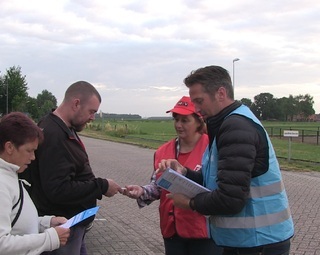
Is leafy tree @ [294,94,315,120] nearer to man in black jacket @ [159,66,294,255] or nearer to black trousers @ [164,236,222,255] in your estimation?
black trousers @ [164,236,222,255]

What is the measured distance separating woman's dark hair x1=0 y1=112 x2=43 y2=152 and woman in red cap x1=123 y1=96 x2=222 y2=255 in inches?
50.2

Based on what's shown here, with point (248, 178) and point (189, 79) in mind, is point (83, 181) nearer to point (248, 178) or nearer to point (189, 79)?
point (189, 79)

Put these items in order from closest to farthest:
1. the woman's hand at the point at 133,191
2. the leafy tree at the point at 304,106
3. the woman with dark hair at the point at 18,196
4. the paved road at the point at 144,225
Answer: the woman with dark hair at the point at 18,196
the woman's hand at the point at 133,191
the paved road at the point at 144,225
the leafy tree at the point at 304,106

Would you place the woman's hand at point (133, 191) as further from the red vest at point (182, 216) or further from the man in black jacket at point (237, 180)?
the man in black jacket at point (237, 180)

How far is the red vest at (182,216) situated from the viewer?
3227 mm

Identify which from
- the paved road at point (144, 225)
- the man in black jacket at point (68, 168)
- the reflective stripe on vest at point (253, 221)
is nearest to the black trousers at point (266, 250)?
the reflective stripe on vest at point (253, 221)

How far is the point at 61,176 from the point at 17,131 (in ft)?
1.79

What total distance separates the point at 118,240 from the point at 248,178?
14.1ft

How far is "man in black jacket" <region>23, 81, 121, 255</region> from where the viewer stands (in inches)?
108

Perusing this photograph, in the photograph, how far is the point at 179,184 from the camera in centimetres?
253

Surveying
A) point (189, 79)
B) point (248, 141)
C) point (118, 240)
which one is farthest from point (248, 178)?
point (118, 240)

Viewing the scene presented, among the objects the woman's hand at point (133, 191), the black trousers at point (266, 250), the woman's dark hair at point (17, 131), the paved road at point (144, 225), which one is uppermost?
the woman's dark hair at point (17, 131)

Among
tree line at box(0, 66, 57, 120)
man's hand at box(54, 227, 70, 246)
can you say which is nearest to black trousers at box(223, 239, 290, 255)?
man's hand at box(54, 227, 70, 246)

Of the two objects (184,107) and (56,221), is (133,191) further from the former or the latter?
(56,221)
